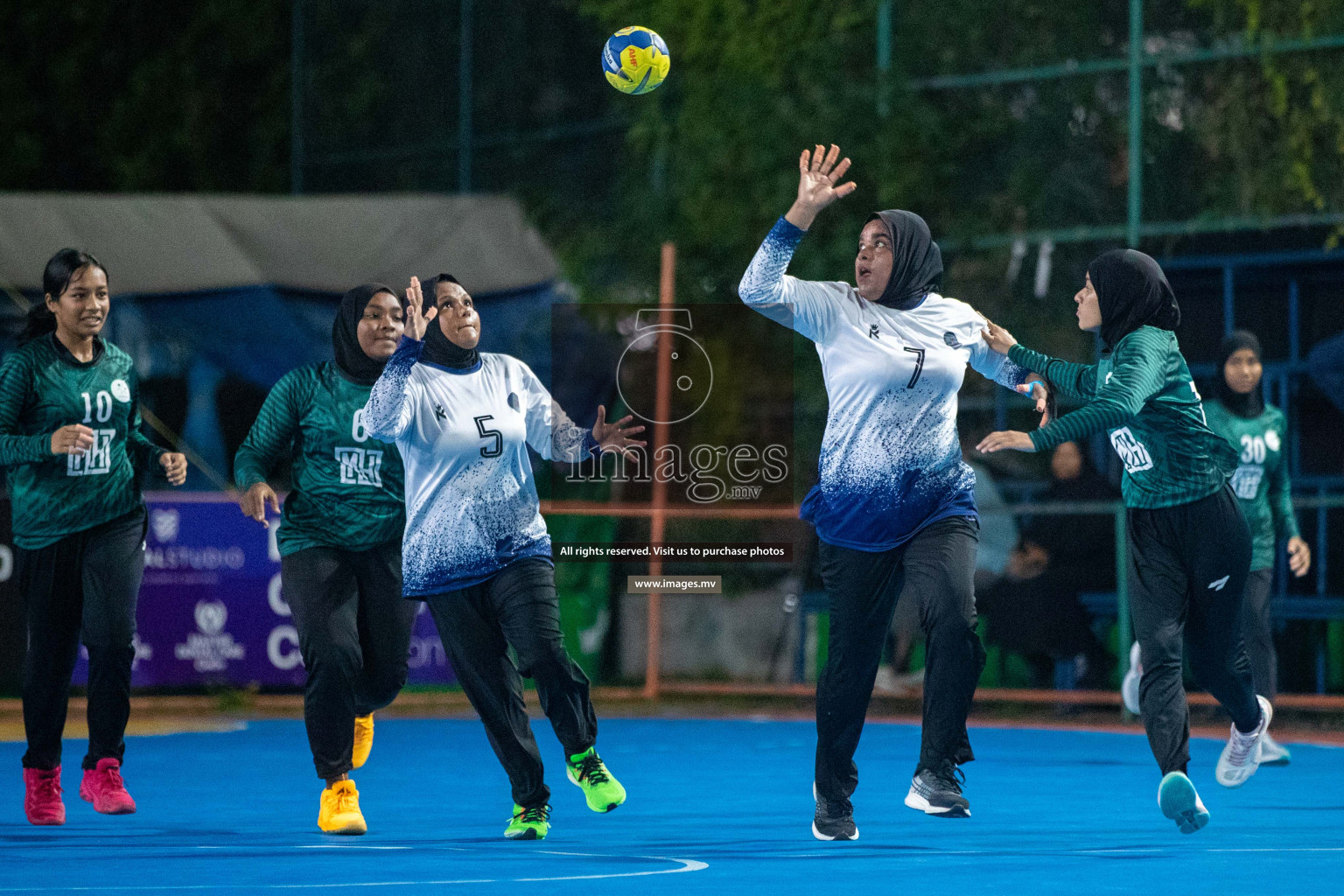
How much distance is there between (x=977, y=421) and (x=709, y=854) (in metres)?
8.28

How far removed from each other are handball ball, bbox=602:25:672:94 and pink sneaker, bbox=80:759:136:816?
4687 mm

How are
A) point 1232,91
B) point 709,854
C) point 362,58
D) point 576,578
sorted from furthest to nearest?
1. point 362,58
2. point 576,578
3. point 1232,91
4. point 709,854

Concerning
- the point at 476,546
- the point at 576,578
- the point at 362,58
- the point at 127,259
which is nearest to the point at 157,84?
the point at 362,58

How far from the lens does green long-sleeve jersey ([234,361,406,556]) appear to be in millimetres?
8234

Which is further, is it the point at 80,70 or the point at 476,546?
the point at 80,70

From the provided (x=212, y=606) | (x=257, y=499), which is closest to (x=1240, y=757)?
(x=257, y=499)

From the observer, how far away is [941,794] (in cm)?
789

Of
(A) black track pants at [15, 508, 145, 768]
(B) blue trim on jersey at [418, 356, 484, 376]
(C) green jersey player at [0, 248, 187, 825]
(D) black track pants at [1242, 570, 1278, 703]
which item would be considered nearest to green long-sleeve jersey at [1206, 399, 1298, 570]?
(D) black track pants at [1242, 570, 1278, 703]

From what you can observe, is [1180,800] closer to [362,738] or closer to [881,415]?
[881,415]

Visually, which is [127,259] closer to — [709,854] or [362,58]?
[362,58]

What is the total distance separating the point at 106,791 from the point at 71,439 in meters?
1.52

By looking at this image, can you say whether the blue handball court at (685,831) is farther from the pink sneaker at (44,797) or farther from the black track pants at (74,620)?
the black track pants at (74,620)

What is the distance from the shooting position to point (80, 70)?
68.6ft
